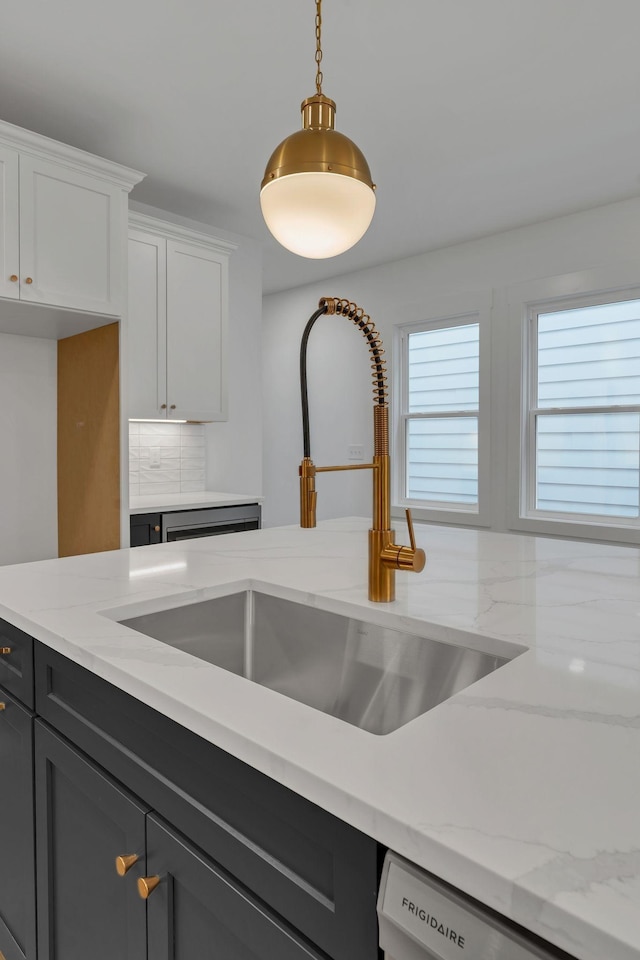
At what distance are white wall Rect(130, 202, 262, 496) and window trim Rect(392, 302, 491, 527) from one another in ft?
3.87

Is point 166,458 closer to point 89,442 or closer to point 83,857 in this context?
point 89,442

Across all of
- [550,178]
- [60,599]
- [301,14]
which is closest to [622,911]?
[60,599]

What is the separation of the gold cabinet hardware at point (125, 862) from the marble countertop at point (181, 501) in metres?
2.14

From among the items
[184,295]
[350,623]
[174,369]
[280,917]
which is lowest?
[280,917]

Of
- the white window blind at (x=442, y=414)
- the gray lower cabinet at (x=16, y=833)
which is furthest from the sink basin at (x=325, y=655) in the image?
the white window blind at (x=442, y=414)

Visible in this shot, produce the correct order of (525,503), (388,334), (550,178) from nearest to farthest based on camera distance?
(550,178) → (525,503) → (388,334)

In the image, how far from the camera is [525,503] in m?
4.05

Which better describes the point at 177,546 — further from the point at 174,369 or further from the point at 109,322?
the point at 174,369

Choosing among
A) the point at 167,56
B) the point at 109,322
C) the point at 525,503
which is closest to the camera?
the point at 167,56

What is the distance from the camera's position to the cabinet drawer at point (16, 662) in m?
1.12

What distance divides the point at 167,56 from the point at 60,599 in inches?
81.6

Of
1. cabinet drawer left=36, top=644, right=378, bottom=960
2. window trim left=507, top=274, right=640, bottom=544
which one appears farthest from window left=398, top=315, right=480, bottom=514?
cabinet drawer left=36, top=644, right=378, bottom=960

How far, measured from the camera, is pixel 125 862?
83 centimetres

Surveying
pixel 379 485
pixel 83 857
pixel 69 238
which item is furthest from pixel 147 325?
pixel 83 857
